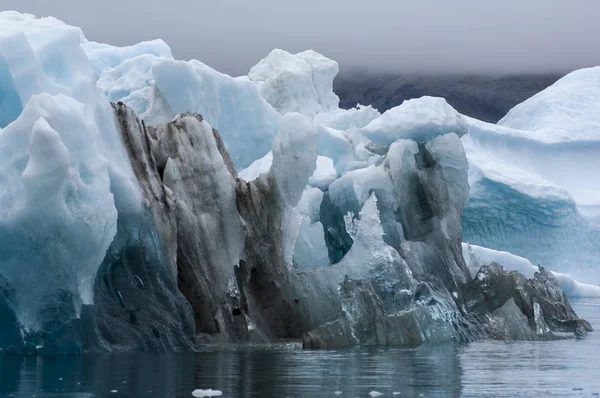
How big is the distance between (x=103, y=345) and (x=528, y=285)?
26.4 feet

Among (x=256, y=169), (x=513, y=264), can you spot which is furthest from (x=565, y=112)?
(x=256, y=169)

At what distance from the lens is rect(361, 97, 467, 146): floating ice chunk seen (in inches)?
728

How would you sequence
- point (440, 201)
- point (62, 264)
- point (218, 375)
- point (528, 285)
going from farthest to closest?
point (440, 201) < point (528, 285) < point (62, 264) < point (218, 375)

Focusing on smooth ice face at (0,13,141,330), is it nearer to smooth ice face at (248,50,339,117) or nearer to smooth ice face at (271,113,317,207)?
smooth ice face at (271,113,317,207)

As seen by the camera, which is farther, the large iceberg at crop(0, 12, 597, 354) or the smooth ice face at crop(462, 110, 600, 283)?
the smooth ice face at crop(462, 110, 600, 283)

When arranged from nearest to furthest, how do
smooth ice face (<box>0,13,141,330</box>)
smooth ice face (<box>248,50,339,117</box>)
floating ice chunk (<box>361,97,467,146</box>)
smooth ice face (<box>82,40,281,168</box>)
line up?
smooth ice face (<box>0,13,141,330</box>) → floating ice chunk (<box>361,97,467,146</box>) → smooth ice face (<box>82,40,281,168</box>) → smooth ice face (<box>248,50,339,117</box>)

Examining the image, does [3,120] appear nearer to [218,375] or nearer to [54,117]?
[54,117]

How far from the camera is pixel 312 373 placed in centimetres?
934

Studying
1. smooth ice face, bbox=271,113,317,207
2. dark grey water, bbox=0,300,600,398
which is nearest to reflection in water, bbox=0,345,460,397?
dark grey water, bbox=0,300,600,398

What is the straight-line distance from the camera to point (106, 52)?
29828 millimetres

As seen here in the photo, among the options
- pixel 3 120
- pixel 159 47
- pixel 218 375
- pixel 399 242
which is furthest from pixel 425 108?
pixel 159 47

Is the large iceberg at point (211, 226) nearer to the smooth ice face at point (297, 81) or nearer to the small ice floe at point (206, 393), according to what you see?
the small ice floe at point (206, 393)

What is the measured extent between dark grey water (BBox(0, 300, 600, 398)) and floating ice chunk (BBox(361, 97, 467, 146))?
6327 mm

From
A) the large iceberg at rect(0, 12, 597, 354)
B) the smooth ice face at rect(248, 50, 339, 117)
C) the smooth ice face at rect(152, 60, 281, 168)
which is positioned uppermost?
the smooth ice face at rect(248, 50, 339, 117)
